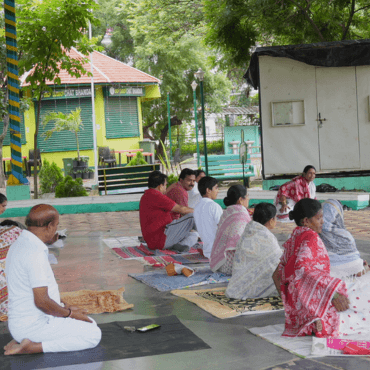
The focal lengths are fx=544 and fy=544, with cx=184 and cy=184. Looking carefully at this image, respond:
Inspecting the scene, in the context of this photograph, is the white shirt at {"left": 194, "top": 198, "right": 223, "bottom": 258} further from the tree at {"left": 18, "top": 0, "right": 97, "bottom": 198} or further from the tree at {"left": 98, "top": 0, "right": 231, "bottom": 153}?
the tree at {"left": 98, "top": 0, "right": 231, "bottom": 153}

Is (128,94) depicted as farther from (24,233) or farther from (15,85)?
(24,233)

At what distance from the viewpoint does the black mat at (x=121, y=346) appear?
3518 millimetres

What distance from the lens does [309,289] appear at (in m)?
3.60

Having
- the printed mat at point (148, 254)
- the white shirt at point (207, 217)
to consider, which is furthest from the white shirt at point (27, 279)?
the printed mat at point (148, 254)

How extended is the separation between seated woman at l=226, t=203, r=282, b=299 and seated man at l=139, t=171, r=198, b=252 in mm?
2305

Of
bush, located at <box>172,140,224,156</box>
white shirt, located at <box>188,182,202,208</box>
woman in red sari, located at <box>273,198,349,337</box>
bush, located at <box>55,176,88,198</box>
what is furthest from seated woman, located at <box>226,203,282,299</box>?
bush, located at <box>172,140,224,156</box>

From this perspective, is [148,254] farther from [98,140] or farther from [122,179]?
[98,140]

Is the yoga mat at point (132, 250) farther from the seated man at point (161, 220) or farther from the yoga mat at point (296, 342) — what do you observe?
the yoga mat at point (296, 342)

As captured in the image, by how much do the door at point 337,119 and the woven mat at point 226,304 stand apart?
7.18 meters

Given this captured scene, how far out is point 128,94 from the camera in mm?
21734

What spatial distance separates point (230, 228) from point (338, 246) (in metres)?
1.04

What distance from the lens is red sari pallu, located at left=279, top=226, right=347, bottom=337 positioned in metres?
3.54

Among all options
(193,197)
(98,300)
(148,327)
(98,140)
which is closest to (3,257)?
(98,300)

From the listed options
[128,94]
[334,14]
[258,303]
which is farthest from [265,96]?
[128,94]
